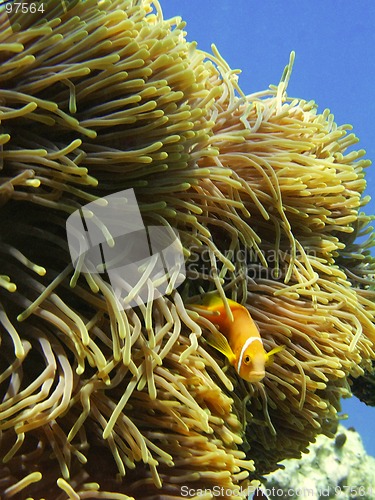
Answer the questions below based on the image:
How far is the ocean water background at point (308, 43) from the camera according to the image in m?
24.5

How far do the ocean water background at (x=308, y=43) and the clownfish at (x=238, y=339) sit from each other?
2289 cm

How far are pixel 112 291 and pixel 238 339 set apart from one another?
0.40 meters

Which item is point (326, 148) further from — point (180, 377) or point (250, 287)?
point (180, 377)

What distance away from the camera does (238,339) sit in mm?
1310

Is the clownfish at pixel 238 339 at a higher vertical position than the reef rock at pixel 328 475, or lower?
higher

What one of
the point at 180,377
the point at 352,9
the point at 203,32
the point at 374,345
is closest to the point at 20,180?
the point at 180,377
